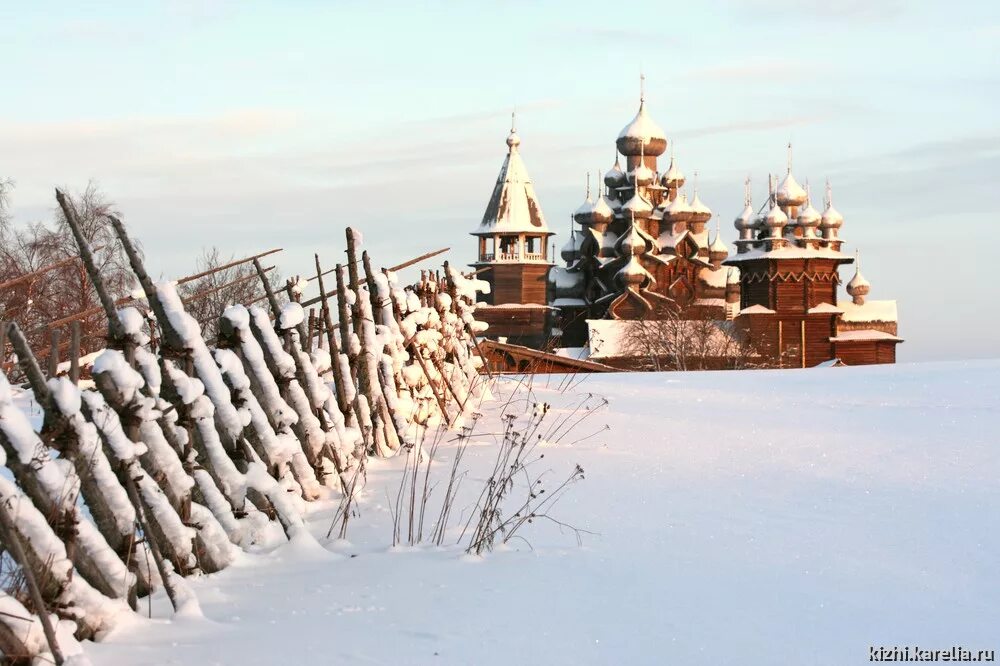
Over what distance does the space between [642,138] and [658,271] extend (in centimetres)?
773

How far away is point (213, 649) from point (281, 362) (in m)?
1.99

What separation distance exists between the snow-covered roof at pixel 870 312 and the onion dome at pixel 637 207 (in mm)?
11394

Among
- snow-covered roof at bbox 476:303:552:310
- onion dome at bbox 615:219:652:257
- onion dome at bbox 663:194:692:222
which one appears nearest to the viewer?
onion dome at bbox 615:219:652:257

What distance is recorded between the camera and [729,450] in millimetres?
7383

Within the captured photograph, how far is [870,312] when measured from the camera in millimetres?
63094

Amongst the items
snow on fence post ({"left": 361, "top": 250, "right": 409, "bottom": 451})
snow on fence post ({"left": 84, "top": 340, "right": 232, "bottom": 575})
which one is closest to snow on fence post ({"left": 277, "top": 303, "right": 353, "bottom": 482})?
snow on fence post ({"left": 361, "top": 250, "right": 409, "bottom": 451})

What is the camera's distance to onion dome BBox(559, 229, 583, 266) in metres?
62.4

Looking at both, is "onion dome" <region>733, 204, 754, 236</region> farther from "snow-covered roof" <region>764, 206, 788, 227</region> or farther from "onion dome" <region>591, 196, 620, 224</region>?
"onion dome" <region>591, 196, 620, 224</region>

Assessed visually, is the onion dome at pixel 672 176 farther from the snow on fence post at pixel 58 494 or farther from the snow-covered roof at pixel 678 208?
the snow on fence post at pixel 58 494

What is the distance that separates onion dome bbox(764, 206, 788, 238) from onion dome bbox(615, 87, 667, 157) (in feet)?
21.4

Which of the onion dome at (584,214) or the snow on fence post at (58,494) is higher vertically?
the onion dome at (584,214)

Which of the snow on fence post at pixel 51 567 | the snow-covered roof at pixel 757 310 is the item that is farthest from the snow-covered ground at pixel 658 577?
the snow-covered roof at pixel 757 310

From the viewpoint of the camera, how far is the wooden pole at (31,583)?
3191 mm

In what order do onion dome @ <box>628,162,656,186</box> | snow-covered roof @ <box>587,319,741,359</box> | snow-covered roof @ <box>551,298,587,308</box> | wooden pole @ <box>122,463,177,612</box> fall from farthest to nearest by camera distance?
onion dome @ <box>628,162,656,186</box> < snow-covered roof @ <box>551,298,587,308</box> < snow-covered roof @ <box>587,319,741,359</box> < wooden pole @ <box>122,463,177,612</box>
